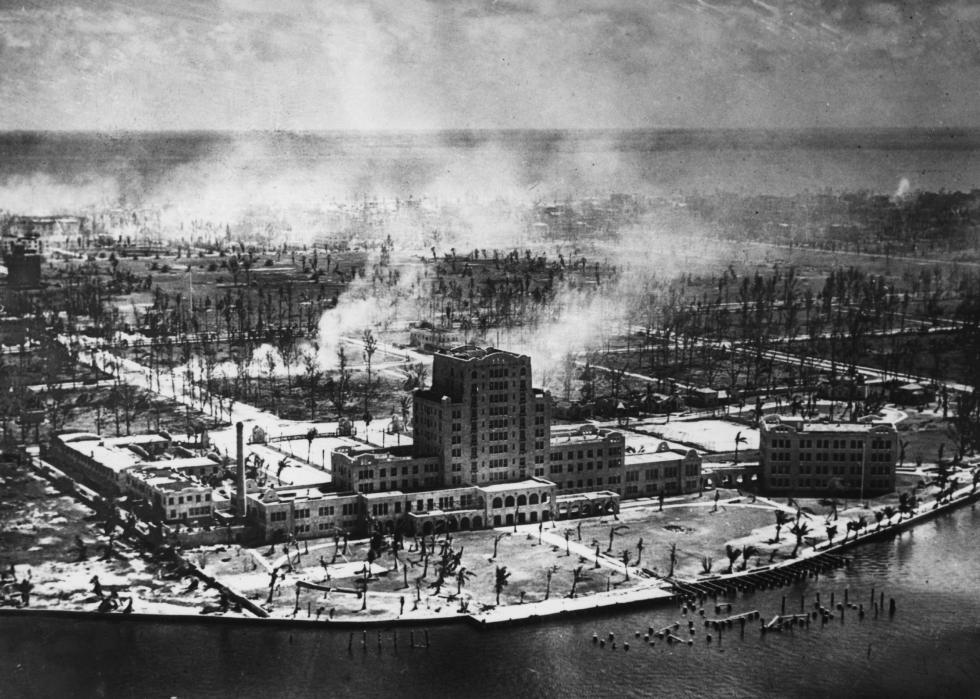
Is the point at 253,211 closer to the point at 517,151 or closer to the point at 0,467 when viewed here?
the point at 517,151

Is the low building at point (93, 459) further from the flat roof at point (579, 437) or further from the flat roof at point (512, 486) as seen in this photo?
the flat roof at point (579, 437)

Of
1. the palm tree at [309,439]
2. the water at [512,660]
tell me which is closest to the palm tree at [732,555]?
the water at [512,660]

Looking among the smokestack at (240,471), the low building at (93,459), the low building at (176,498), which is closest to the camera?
the low building at (176,498)

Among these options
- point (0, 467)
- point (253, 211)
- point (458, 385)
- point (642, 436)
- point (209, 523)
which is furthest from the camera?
point (253, 211)

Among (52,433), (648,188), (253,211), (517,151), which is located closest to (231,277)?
(253,211)

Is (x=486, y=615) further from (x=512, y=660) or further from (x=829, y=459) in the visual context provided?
(x=829, y=459)

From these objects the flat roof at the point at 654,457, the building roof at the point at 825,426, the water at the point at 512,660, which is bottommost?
the water at the point at 512,660

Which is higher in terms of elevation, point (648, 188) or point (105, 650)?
point (648, 188)
